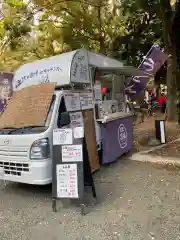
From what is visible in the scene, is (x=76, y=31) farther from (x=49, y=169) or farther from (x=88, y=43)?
(x=49, y=169)

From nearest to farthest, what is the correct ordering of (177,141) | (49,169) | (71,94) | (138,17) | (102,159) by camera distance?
(49,169), (71,94), (102,159), (177,141), (138,17)

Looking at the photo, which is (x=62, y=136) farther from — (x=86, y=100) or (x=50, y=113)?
(x=86, y=100)

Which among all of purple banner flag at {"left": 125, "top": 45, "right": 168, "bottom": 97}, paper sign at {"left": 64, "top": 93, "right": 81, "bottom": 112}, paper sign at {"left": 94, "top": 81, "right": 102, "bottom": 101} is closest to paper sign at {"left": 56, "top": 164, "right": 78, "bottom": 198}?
paper sign at {"left": 64, "top": 93, "right": 81, "bottom": 112}

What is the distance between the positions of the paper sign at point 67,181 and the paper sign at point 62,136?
0.37m

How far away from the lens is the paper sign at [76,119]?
616cm

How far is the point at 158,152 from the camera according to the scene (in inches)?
340

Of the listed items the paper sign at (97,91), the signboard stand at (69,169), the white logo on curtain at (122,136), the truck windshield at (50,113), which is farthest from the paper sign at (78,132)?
the white logo on curtain at (122,136)

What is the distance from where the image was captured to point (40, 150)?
5320mm

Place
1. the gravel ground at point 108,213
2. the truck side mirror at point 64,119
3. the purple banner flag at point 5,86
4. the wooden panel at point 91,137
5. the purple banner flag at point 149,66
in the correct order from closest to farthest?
the gravel ground at point 108,213
the truck side mirror at point 64,119
the wooden panel at point 91,137
the purple banner flag at point 5,86
the purple banner flag at point 149,66

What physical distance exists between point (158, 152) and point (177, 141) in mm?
Answer: 1459

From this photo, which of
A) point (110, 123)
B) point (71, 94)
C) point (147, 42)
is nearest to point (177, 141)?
point (110, 123)

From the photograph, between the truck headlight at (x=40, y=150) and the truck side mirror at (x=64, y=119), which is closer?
the truck headlight at (x=40, y=150)

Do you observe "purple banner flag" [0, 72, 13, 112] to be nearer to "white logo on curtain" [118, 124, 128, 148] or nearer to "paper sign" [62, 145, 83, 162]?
"white logo on curtain" [118, 124, 128, 148]

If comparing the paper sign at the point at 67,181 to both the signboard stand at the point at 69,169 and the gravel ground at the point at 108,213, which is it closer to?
the signboard stand at the point at 69,169
